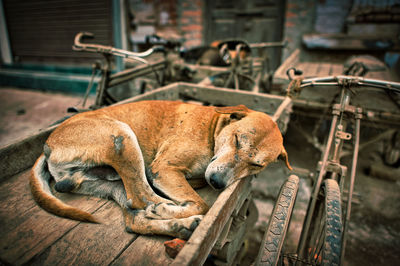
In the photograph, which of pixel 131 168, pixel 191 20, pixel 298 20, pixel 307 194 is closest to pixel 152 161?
pixel 131 168

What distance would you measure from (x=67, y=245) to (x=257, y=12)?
23.5 feet

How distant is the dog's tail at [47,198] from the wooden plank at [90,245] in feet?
0.21

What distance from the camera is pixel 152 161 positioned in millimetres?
2002

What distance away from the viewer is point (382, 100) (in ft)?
10.9

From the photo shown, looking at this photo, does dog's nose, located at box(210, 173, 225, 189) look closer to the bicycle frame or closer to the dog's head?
the dog's head

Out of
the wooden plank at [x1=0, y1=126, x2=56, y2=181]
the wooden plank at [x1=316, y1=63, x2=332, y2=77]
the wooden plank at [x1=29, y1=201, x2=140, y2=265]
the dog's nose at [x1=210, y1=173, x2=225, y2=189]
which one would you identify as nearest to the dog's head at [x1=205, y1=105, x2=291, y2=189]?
the dog's nose at [x1=210, y1=173, x2=225, y2=189]

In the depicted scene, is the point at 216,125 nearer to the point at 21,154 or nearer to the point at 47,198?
the point at 47,198

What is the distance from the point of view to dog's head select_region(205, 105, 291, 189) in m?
1.67

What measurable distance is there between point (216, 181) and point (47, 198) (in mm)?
1133

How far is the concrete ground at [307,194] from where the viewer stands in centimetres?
301

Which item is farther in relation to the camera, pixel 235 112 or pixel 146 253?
pixel 235 112

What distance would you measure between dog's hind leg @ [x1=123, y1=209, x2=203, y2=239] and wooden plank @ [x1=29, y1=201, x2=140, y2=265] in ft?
0.19

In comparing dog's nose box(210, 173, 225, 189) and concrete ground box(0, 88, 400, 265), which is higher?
dog's nose box(210, 173, 225, 189)

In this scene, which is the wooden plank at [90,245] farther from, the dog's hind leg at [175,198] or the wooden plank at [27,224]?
the dog's hind leg at [175,198]
